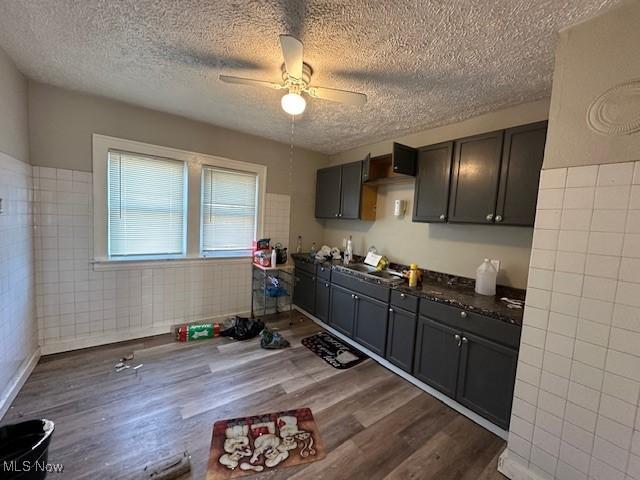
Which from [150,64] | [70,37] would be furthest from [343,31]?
[70,37]

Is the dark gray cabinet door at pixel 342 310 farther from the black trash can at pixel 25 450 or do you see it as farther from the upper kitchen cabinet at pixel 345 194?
the black trash can at pixel 25 450

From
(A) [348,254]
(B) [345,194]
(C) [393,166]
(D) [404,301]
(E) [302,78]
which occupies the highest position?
(E) [302,78]

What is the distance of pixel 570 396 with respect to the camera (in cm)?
130

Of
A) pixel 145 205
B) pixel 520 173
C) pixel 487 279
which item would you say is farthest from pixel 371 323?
pixel 145 205

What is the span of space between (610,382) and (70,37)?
353cm

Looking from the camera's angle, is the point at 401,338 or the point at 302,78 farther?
the point at 401,338

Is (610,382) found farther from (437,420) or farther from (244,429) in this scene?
(244,429)

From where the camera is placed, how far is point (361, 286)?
9.05ft

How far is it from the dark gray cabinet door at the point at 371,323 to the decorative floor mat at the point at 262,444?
0.99 m

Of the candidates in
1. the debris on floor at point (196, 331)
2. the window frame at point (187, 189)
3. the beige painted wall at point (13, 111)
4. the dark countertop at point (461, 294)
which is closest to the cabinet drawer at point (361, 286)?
the dark countertop at point (461, 294)

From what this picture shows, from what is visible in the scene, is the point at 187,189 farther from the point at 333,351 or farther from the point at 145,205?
the point at 333,351

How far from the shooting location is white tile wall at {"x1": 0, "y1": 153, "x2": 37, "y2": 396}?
1790 mm

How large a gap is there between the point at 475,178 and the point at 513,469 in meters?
1.98

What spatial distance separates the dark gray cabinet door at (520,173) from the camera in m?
1.82
